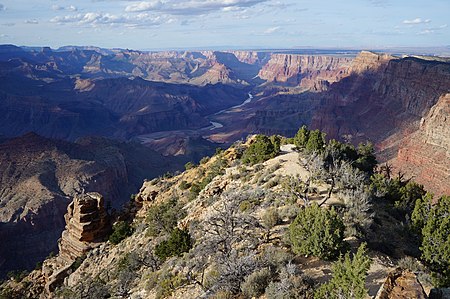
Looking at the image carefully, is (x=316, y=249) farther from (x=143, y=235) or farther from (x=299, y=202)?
(x=143, y=235)

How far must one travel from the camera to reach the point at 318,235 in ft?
45.5

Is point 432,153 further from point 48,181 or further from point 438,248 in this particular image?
point 48,181

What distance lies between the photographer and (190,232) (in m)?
20.8

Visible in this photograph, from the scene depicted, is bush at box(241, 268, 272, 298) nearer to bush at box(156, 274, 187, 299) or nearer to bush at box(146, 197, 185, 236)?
bush at box(156, 274, 187, 299)

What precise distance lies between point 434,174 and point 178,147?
311ft

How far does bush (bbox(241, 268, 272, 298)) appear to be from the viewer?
12.2m

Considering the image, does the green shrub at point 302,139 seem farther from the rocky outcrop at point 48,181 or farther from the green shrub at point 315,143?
the rocky outcrop at point 48,181

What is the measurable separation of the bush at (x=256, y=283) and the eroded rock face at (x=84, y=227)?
2688 cm

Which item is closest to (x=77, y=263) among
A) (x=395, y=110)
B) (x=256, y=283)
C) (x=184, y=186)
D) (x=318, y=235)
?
(x=184, y=186)

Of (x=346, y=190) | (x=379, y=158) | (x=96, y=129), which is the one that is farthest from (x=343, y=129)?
(x=96, y=129)

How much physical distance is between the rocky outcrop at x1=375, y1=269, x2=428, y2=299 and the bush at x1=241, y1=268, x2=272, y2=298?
13.3 ft

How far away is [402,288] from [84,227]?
31.7 metres

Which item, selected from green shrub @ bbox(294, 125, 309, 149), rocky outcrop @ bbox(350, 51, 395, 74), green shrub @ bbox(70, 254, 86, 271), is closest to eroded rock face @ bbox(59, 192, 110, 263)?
green shrub @ bbox(70, 254, 86, 271)

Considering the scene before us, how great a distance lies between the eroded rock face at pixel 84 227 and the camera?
35.2m
